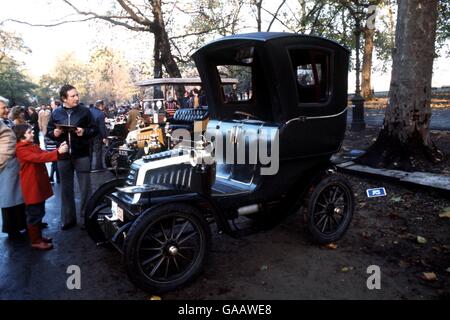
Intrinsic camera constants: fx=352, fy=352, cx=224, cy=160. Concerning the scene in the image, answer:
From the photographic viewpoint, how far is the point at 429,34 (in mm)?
6309

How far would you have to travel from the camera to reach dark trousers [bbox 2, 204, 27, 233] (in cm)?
473

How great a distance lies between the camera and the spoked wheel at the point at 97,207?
4082mm

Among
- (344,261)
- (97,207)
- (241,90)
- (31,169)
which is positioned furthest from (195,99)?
(344,261)

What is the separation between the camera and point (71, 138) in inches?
193

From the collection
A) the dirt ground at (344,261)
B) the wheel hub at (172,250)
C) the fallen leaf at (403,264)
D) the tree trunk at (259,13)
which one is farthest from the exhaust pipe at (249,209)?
the tree trunk at (259,13)

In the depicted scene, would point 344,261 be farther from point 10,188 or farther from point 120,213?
point 10,188

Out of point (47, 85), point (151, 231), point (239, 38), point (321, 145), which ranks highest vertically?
point (47, 85)

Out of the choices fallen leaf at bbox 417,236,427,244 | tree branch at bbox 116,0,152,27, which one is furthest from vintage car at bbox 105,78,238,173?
tree branch at bbox 116,0,152,27

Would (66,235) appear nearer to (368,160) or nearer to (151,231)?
(151,231)

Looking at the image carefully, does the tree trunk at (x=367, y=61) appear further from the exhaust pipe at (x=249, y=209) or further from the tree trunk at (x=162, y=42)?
the exhaust pipe at (x=249, y=209)

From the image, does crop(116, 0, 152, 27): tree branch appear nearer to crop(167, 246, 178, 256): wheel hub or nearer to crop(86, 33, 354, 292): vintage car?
crop(86, 33, 354, 292): vintage car

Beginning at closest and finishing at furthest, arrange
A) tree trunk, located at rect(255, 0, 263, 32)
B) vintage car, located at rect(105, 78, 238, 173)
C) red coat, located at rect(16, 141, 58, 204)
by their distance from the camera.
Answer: red coat, located at rect(16, 141, 58, 204) < vintage car, located at rect(105, 78, 238, 173) < tree trunk, located at rect(255, 0, 263, 32)
